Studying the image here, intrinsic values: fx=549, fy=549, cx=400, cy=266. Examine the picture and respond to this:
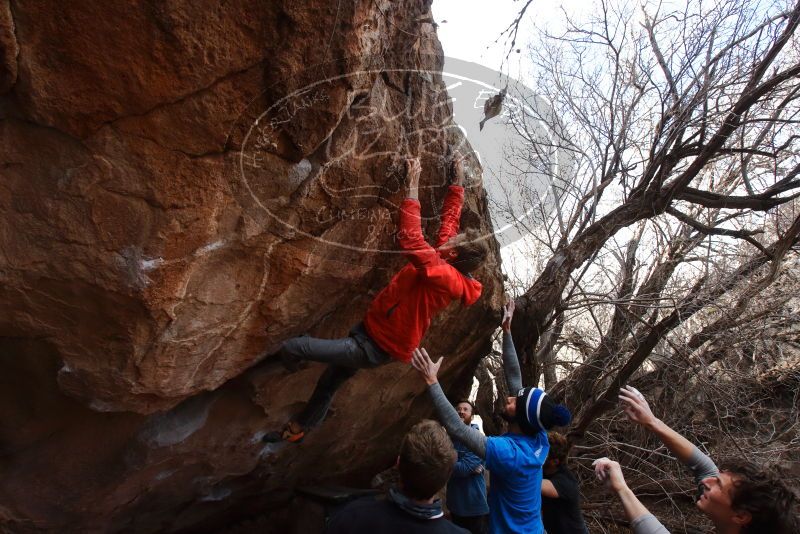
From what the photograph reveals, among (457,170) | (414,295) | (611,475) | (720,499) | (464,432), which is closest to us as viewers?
(720,499)

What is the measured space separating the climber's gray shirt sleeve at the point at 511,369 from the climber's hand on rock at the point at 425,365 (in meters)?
0.91

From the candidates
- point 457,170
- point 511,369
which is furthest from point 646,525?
point 457,170

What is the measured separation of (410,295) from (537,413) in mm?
950

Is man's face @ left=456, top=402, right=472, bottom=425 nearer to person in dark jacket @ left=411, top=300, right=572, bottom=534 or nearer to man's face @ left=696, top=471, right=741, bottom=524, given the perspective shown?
person in dark jacket @ left=411, top=300, right=572, bottom=534

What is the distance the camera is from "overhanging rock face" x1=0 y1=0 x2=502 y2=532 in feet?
7.39

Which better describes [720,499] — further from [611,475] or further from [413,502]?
[413,502]

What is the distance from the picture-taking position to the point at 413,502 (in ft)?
6.14

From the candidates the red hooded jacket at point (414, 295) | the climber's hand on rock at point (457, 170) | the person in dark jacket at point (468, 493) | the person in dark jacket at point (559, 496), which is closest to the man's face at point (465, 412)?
the person in dark jacket at point (468, 493)

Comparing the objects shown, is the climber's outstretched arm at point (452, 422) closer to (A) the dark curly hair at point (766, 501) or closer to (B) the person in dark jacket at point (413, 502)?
(B) the person in dark jacket at point (413, 502)

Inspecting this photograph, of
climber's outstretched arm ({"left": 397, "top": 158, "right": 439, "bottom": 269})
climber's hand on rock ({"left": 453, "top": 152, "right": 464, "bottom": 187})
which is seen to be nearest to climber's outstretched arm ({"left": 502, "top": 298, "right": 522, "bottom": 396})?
climber's hand on rock ({"left": 453, "top": 152, "right": 464, "bottom": 187})

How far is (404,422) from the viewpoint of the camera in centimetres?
560

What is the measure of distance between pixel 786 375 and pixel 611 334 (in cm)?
195

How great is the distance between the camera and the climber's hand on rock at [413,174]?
3146 millimetres

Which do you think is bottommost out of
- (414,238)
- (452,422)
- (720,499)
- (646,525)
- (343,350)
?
(646,525)
